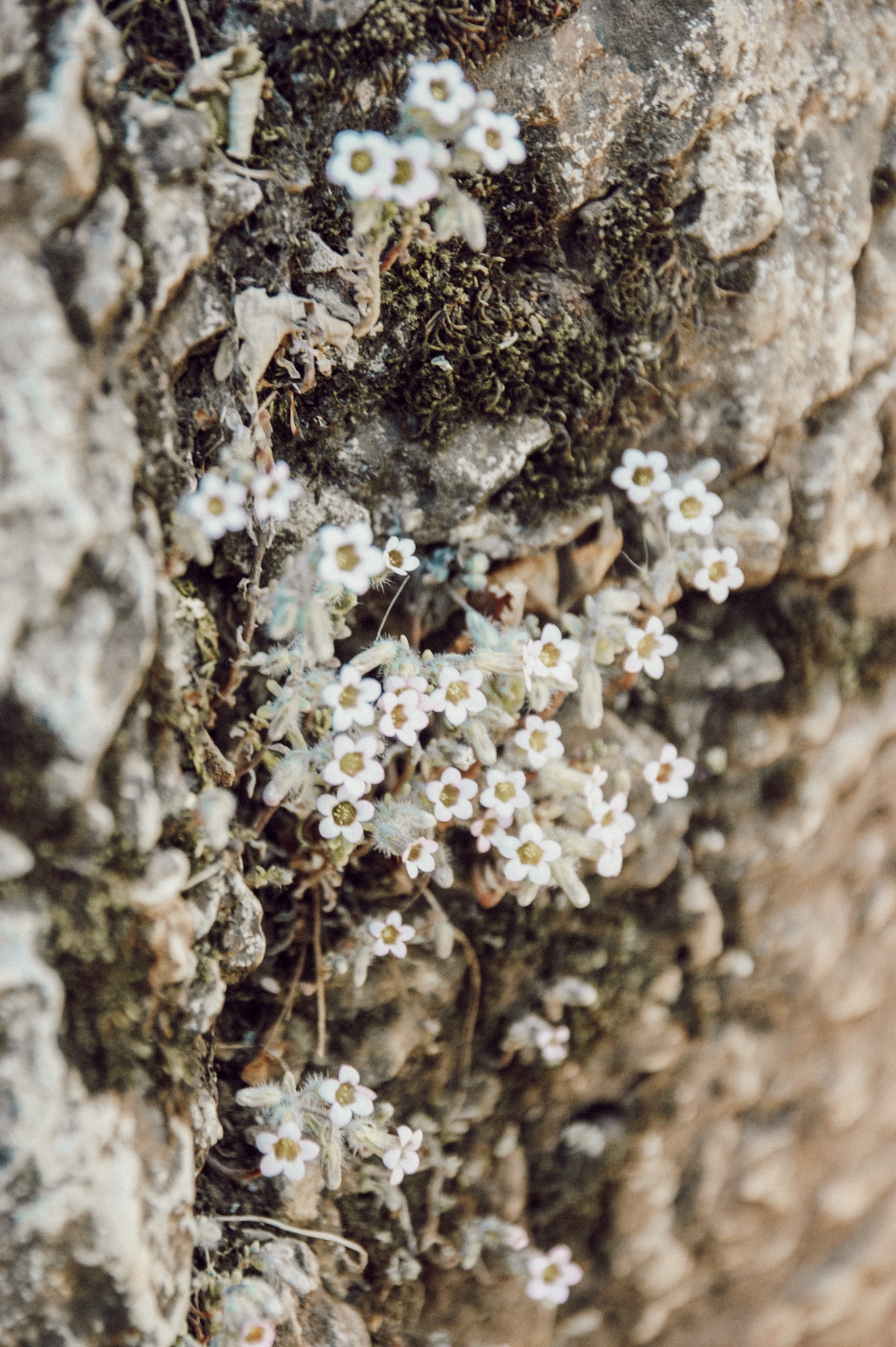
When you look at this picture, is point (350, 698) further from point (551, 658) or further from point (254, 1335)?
point (254, 1335)

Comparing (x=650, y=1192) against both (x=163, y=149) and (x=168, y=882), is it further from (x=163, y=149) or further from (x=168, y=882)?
(x=163, y=149)

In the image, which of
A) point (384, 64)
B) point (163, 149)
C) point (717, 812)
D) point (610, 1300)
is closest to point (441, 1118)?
point (610, 1300)

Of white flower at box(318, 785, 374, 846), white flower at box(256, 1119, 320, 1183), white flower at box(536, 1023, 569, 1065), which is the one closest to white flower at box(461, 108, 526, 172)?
white flower at box(318, 785, 374, 846)

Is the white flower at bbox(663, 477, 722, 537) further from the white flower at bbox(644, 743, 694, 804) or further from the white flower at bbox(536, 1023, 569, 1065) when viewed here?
the white flower at bbox(536, 1023, 569, 1065)

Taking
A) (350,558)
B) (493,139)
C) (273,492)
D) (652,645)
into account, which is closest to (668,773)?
(652,645)

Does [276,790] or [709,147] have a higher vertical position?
[709,147]

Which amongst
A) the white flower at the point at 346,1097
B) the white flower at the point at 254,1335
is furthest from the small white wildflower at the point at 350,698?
the white flower at the point at 254,1335
